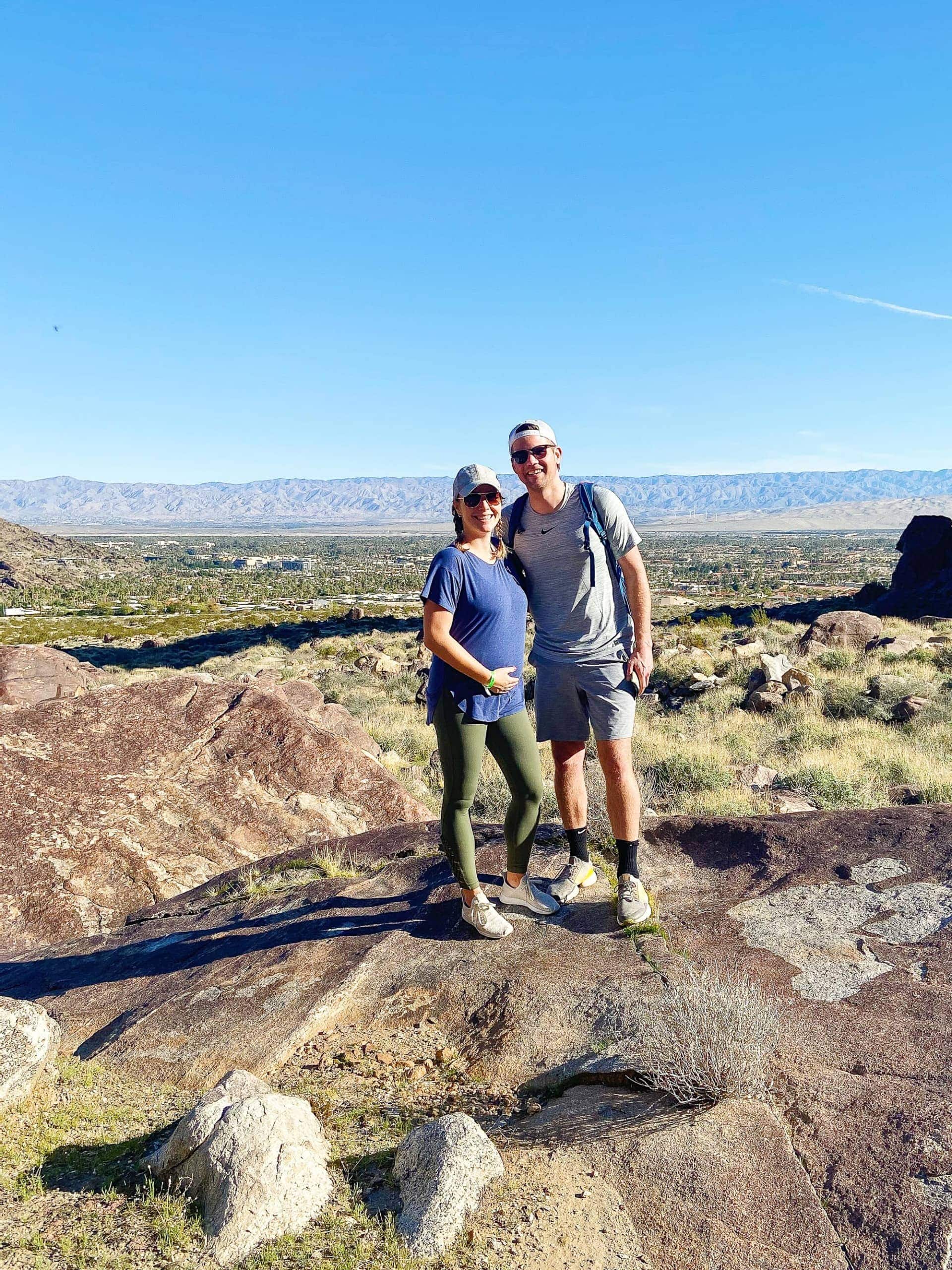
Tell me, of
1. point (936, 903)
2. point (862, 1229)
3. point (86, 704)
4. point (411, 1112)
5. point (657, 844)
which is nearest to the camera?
point (862, 1229)

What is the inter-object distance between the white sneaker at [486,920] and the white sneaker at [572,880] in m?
0.47

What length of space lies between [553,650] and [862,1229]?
106 inches

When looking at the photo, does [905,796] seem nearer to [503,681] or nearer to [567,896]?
[567,896]

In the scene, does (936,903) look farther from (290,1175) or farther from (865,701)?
(865,701)

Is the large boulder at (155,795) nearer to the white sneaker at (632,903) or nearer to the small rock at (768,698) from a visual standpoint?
the white sneaker at (632,903)

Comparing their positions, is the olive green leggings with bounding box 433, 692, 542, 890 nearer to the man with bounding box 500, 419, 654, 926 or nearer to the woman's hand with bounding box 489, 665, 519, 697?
the woman's hand with bounding box 489, 665, 519, 697

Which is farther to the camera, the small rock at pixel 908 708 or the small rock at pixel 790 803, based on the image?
the small rock at pixel 908 708

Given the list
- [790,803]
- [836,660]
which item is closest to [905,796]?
[790,803]

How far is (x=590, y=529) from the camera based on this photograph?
13.4ft

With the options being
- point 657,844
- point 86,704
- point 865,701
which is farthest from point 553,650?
point 865,701

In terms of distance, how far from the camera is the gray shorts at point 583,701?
4.19 m

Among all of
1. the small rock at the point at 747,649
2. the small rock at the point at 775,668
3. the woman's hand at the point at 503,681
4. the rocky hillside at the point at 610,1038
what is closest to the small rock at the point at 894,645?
the small rock at the point at 747,649

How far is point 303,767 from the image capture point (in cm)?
781

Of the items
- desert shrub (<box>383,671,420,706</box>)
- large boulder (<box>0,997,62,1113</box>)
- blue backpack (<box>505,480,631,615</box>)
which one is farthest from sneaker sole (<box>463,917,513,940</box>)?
desert shrub (<box>383,671,420,706</box>)
